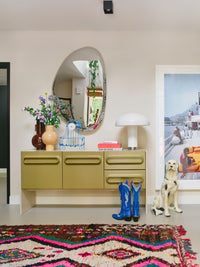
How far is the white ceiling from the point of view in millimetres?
3068

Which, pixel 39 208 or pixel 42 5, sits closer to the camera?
pixel 42 5

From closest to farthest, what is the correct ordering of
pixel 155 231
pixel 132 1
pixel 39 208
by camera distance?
1. pixel 155 231
2. pixel 132 1
3. pixel 39 208

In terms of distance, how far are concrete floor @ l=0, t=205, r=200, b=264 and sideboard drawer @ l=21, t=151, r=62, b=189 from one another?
341 mm

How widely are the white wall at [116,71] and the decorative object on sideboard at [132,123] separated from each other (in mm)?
323

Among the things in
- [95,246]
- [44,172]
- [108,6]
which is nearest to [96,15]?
[108,6]

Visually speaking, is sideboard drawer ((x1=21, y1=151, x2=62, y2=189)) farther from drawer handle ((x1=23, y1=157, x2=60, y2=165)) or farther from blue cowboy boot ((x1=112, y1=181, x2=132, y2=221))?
blue cowboy boot ((x1=112, y1=181, x2=132, y2=221))

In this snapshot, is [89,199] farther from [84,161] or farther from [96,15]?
[96,15]

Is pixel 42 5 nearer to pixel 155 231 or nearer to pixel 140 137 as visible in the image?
pixel 140 137

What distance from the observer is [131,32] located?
3.83 m

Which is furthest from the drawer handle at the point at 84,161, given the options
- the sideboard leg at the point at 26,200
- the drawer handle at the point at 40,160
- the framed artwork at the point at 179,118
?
the framed artwork at the point at 179,118

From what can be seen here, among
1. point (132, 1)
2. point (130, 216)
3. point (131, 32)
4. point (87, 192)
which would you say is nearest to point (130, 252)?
point (130, 216)

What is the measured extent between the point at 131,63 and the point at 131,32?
42 cm

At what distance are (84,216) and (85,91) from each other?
5.31 feet

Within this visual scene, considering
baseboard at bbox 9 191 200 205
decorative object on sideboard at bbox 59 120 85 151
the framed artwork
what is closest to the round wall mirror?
decorative object on sideboard at bbox 59 120 85 151
